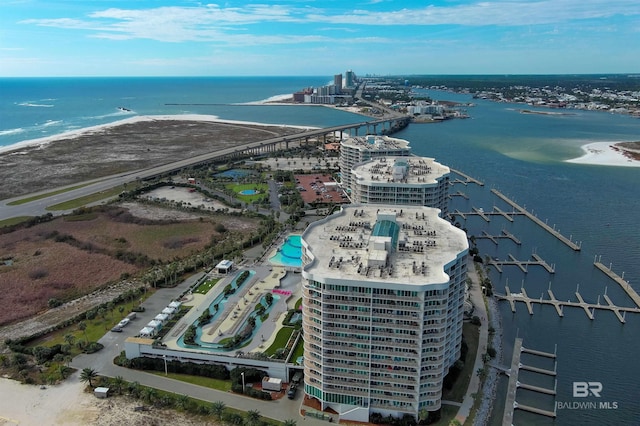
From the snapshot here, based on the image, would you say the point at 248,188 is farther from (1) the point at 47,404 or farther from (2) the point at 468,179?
(1) the point at 47,404

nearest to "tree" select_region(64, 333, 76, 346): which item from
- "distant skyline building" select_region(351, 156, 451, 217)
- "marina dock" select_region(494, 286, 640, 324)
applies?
"distant skyline building" select_region(351, 156, 451, 217)

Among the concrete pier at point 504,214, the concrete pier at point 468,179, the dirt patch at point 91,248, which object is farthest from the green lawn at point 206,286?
the concrete pier at point 468,179

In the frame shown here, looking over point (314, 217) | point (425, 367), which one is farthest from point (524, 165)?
point (425, 367)

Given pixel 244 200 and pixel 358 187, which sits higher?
pixel 358 187

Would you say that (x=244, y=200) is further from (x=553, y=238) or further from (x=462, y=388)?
(x=462, y=388)

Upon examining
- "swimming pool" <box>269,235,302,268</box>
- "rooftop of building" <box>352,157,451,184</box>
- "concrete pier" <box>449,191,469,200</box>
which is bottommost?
"swimming pool" <box>269,235,302,268</box>

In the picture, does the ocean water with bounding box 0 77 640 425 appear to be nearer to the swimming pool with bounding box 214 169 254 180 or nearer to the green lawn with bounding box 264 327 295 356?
the green lawn with bounding box 264 327 295 356
